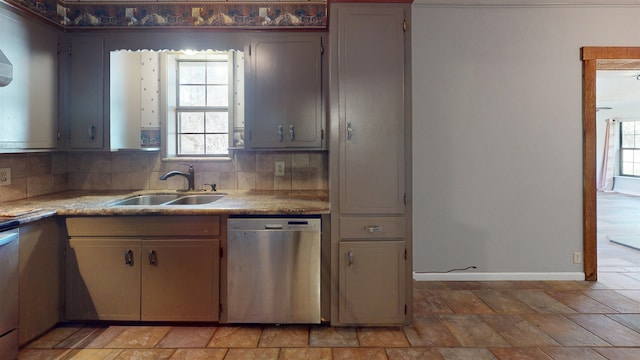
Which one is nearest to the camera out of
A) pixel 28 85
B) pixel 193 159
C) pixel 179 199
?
pixel 28 85

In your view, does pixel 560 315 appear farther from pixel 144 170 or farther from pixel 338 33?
pixel 144 170

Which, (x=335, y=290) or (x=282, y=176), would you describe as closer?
(x=335, y=290)

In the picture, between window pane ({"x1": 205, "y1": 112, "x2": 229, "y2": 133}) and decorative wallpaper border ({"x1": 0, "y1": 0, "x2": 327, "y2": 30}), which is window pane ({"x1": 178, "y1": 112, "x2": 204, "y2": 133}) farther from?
decorative wallpaper border ({"x1": 0, "y1": 0, "x2": 327, "y2": 30})

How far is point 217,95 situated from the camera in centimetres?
331

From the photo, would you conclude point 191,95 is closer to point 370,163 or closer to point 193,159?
point 193,159

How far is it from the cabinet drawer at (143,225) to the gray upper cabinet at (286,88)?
85 centimetres

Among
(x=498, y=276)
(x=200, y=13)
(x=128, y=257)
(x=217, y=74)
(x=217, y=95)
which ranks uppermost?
(x=200, y=13)

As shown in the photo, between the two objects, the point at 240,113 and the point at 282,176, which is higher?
the point at 240,113

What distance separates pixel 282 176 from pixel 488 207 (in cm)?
197

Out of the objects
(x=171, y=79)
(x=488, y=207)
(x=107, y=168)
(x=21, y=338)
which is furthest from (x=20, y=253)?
(x=488, y=207)

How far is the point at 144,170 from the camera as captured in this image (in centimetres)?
321

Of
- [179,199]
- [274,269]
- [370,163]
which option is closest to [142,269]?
[179,199]

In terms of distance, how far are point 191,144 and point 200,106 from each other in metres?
0.36

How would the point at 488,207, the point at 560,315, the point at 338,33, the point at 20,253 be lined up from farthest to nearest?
the point at 488,207 < the point at 560,315 < the point at 338,33 < the point at 20,253
